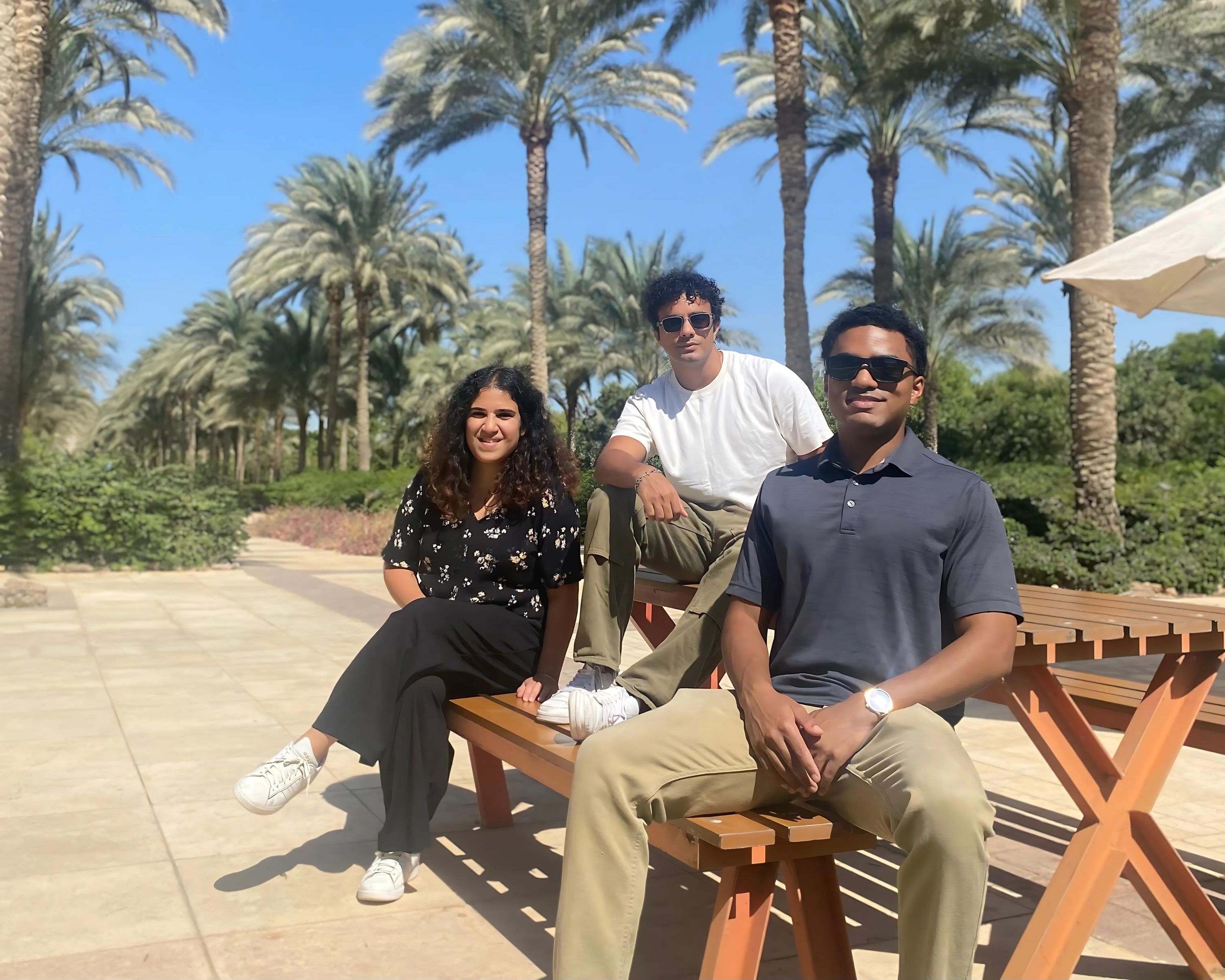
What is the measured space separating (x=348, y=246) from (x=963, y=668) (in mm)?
32257

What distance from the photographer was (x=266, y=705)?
612 centimetres

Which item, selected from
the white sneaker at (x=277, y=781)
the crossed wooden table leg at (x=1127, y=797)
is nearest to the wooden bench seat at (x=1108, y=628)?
the crossed wooden table leg at (x=1127, y=797)

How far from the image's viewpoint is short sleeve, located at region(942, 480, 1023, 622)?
7.60ft

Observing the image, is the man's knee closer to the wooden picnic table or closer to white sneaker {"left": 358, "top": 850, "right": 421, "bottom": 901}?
the wooden picnic table

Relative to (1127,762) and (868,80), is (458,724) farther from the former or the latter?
(868,80)

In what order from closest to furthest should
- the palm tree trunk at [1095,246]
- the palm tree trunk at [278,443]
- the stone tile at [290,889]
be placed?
the stone tile at [290,889] → the palm tree trunk at [1095,246] → the palm tree trunk at [278,443]

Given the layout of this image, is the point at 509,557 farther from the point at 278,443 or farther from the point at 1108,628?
the point at 278,443

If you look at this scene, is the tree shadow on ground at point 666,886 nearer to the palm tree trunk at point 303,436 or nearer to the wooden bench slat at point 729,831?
the wooden bench slat at point 729,831

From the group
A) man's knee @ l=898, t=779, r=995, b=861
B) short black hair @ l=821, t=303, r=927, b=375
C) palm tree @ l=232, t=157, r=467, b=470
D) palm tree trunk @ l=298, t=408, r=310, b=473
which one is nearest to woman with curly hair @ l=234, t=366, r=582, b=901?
short black hair @ l=821, t=303, r=927, b=375

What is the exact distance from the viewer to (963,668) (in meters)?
2.27

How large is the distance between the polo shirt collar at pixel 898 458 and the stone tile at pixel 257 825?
7.39ft

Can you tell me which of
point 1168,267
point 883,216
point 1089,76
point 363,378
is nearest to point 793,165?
point 1089,76

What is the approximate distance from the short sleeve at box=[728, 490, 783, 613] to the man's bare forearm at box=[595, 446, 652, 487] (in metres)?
0.75

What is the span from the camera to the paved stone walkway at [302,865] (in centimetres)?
288
